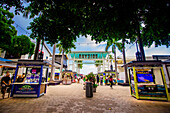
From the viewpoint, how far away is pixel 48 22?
457 cm

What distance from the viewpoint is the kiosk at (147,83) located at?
6.24 meters

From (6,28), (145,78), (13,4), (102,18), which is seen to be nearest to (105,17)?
(102,18)

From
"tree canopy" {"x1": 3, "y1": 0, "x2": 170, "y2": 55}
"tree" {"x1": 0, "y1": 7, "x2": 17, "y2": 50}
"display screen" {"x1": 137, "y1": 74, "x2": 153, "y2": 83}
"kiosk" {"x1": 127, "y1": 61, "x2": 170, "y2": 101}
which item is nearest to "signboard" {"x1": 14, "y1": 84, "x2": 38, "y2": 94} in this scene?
"tree canopy" {"x1": 3, "y1": 0, "x2": 170, "y2": 55}

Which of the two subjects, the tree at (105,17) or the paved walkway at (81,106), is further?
the paved walkway at (81,106)

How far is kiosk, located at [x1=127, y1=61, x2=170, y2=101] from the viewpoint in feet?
20.5

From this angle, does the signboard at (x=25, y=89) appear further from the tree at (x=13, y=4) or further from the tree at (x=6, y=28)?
the tree at (x=6, y=28)

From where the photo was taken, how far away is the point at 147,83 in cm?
680

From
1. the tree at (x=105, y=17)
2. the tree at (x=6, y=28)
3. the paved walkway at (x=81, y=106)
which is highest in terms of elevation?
the tree at (x=6, y=28)

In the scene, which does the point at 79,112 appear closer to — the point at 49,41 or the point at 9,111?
the point at 9,111

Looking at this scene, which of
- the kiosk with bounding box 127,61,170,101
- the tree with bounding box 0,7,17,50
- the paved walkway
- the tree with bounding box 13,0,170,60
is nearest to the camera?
the tree with bounding box 13,0,170,60

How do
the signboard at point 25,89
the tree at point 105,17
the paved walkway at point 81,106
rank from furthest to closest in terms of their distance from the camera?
the signboard at point 25,89 < the paved walkway at point 81,106 < the tree at point 105,17

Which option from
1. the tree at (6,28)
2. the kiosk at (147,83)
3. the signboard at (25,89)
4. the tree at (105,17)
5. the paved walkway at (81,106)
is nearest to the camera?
the tree at (105,17)

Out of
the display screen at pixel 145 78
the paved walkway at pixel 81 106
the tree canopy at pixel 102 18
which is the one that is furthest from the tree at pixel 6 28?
the display screen at pixel 145 78

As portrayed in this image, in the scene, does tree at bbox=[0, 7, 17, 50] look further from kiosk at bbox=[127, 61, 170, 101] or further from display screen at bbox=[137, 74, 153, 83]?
display screen at bbox=[137, 74, 153, 83]
